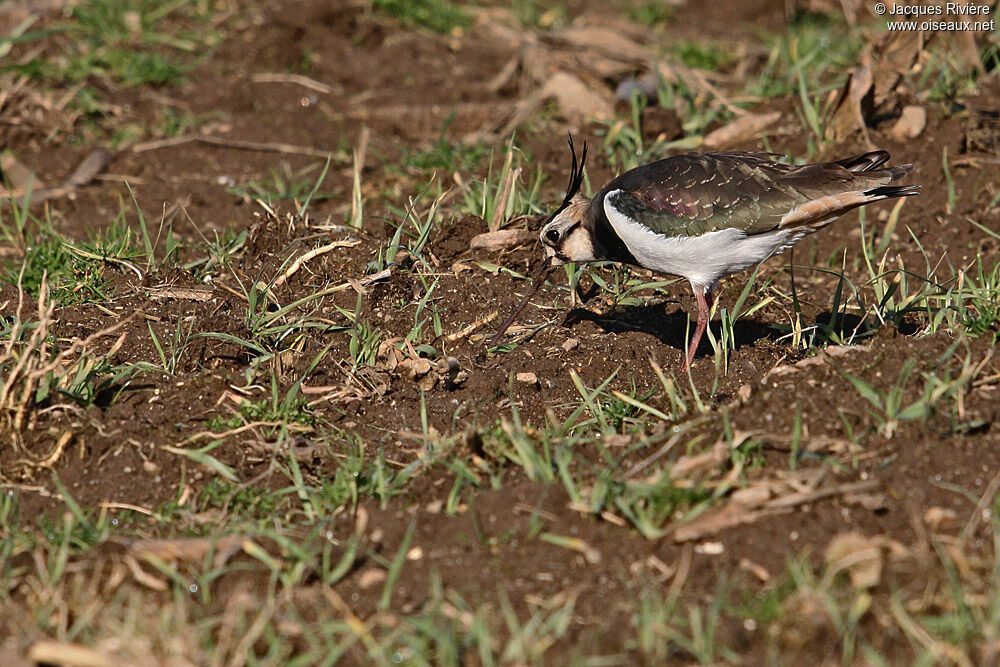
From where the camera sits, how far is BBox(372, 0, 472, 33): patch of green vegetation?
30.5 feet

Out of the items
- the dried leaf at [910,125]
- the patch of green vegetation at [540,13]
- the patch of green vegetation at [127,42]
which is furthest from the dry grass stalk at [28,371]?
the patch of green vegetation at [540,13]

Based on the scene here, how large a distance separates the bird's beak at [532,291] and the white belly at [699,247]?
0.50 meters

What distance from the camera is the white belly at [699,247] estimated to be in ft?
16.6

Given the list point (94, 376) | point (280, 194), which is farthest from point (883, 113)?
point (94, 376)

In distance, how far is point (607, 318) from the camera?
18.5 feet

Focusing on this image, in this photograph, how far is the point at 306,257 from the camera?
18.4ft

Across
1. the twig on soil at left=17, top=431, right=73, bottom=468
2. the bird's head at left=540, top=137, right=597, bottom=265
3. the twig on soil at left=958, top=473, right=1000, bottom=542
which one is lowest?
the twig on soil at left=17, top=431, right=73, bottom=468

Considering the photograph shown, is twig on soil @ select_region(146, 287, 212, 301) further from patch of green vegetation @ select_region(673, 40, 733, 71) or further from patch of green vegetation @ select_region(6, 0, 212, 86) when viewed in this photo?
patch of green vegetation @ select_region(673, 40, 733, 71)

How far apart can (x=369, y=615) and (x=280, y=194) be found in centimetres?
406

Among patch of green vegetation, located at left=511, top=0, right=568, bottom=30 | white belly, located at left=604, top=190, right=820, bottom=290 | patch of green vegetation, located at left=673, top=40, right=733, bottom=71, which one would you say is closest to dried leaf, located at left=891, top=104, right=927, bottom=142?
patch of green vegetation, located at left=673, top=40, right=733, bottom=71

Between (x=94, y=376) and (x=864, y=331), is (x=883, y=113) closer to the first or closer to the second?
(x=864, y=331)

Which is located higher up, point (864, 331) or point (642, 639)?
point (642, 639)

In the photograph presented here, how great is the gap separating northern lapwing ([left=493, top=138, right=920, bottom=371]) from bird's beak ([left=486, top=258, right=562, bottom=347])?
0.11 feet

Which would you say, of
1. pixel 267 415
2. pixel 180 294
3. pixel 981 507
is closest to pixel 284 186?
pixel 180 294
